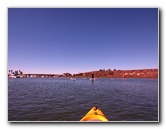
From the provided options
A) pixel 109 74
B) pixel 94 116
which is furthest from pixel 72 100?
pixel 109 74

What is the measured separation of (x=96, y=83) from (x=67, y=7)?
138cm

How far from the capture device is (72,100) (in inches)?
132

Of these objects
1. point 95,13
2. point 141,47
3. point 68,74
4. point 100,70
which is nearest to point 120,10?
point 95,13

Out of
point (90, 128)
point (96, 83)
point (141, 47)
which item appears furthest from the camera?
point (96, 83)

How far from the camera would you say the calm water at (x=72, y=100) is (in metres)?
3.07

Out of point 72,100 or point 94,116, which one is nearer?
point 94,116

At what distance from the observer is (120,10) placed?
3.17m

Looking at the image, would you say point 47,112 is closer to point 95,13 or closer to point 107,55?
point 107,55

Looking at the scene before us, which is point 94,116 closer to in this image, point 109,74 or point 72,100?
point 72,100

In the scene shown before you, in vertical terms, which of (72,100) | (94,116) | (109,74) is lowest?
(94,116)

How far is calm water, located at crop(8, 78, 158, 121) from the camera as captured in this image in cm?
307

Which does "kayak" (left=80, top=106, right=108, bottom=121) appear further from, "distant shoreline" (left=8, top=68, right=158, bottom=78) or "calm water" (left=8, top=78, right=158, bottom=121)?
"distant shoreline" (left=8, top=68, right=158, bottom=78)

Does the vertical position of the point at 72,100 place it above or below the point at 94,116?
above

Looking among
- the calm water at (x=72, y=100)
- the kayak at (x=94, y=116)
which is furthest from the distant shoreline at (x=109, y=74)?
the kayak at (x=94, y=116)
